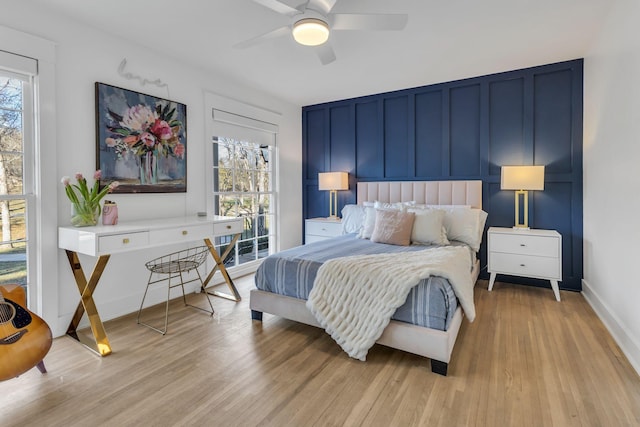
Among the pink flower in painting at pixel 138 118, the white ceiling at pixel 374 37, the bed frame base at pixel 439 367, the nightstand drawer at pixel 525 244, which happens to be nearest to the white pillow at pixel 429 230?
the nightstand drawer at pixel 525 244

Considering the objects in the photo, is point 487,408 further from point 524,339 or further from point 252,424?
point 252,424

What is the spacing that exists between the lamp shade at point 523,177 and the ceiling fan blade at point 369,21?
2.17 metres

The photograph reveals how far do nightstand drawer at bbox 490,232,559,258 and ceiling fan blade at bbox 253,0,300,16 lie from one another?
2982 millimetres

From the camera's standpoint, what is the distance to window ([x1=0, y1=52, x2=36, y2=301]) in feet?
7.61

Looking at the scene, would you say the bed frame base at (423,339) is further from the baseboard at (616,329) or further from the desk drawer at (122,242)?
the desk drawer at (122,242)

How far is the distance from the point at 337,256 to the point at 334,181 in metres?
2.13

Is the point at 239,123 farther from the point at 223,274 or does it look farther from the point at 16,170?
the point at 16,170

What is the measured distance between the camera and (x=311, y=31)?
2.19 m

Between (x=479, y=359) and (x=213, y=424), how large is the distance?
1704 millimetres

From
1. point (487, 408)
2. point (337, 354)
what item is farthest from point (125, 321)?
point (487, 408)

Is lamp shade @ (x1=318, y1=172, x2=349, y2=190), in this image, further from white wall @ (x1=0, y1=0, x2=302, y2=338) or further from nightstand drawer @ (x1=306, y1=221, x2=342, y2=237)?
white wall @ (x1=0, y1=0, x2=302, y2=338)

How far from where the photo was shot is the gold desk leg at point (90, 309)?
233 centimetres

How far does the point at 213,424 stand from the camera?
5.25ft

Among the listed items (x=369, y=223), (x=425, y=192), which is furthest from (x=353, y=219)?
(x=425, y=192)
